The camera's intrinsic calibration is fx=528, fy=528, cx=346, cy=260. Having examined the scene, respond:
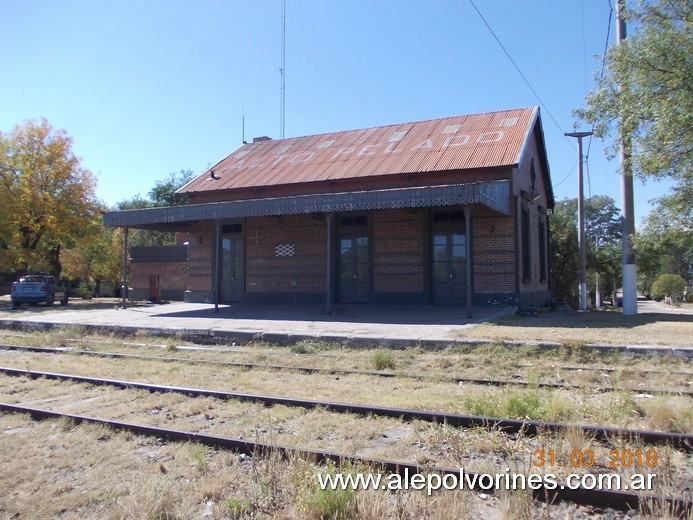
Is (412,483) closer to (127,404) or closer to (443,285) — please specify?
(127,404)

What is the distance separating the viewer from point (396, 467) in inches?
171

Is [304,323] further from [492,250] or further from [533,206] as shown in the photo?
[533,206]

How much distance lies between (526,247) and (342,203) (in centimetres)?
795

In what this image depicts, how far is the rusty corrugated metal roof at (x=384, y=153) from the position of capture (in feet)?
61.6

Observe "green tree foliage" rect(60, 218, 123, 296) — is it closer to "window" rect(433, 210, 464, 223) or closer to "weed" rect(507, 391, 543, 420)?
"window" rect(433, 210, 464, 223)

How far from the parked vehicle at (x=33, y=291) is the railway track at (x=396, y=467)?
2327 cm

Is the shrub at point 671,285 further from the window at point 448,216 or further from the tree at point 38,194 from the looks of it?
the tree at point 38,194

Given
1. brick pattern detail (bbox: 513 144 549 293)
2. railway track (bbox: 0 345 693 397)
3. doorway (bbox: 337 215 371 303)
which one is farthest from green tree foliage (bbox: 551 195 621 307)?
railway track (bbox: 0 345 693 397)

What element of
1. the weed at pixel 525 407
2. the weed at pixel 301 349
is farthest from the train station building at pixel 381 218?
the weed at pixel 525 407

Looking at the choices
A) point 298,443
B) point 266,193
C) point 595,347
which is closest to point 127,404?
point 298,443

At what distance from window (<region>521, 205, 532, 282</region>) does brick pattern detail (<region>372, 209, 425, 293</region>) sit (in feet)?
12.4

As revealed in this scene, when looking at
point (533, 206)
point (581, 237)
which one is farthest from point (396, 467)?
point (581, 237)

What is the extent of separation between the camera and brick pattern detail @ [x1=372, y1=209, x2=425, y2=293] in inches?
741

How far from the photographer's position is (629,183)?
1709 centimetres
